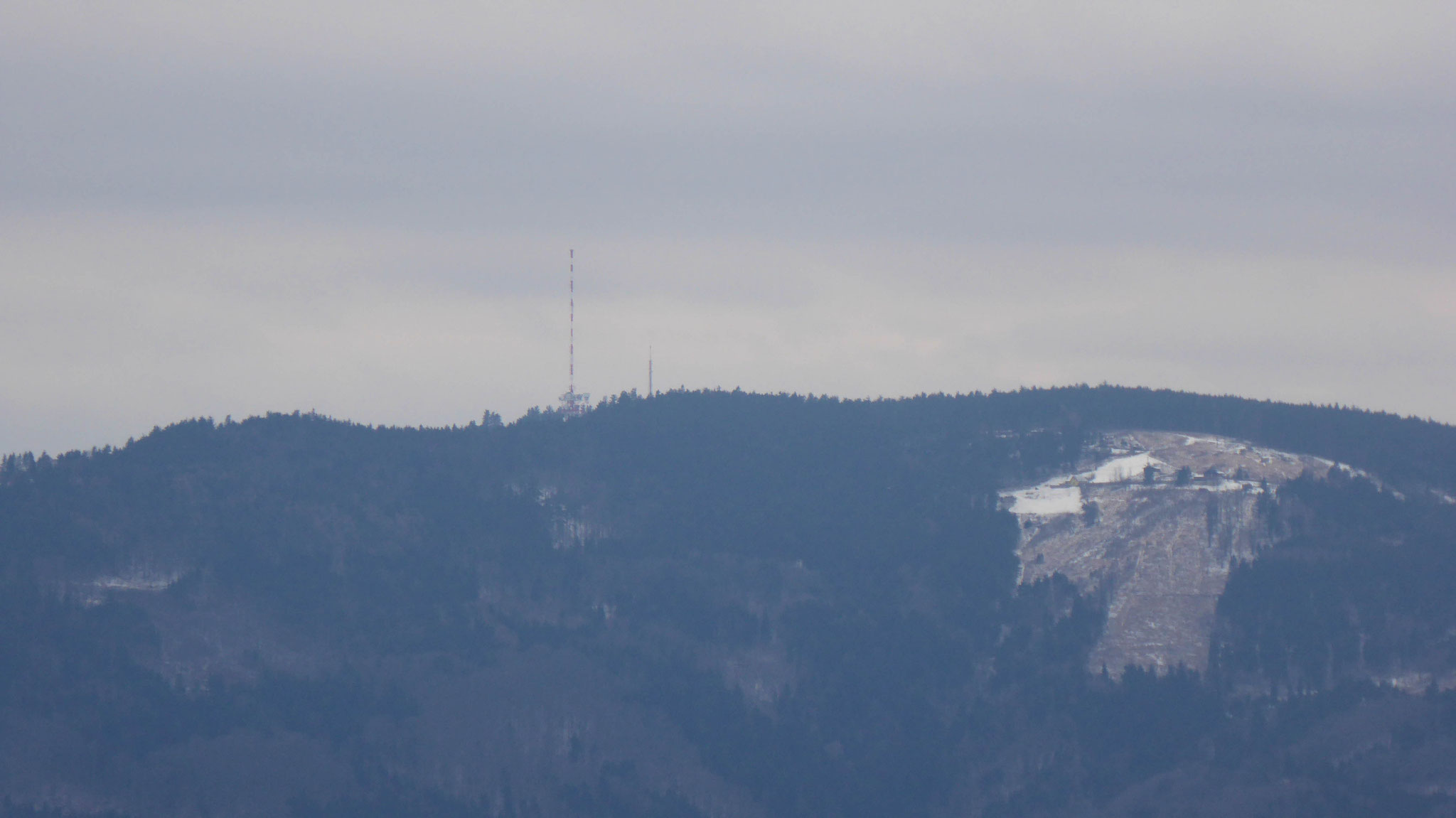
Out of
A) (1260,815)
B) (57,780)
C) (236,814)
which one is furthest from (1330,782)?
(57,780)

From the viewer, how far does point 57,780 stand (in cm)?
19525

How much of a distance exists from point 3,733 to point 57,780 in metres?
7.90

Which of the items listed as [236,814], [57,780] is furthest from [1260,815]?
[57,780]

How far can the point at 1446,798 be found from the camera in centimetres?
19375

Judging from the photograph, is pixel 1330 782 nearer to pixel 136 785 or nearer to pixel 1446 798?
pixel 1446 798

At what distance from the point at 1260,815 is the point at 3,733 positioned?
113809 mm

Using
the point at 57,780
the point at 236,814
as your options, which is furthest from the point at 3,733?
the point at 236,814

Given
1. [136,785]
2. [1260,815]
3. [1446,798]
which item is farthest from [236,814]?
[1446,798]

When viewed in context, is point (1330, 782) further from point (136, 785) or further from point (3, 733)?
point (3, 733)

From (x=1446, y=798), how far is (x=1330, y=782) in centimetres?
1036

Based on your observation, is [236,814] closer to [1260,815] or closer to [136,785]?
[136,785]

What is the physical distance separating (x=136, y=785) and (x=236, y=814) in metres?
9.92

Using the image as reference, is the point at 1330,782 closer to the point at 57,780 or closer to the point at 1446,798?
the point at 1446,798

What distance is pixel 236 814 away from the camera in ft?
648
